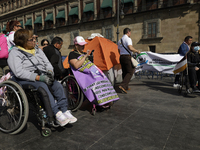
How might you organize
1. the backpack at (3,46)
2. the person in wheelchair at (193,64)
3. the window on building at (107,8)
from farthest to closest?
A: the window on building at (107,8) → the person in wheelchair at (193,64) → the backpack at (3,46)

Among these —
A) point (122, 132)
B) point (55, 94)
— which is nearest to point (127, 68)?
point (122, 132)

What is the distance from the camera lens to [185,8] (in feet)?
52.6

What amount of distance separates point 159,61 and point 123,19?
14.8 metres

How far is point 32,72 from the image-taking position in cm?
231

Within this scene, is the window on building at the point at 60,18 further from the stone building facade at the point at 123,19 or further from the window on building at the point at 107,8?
the window on building at the point at 107,8

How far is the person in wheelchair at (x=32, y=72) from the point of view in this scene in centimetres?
217

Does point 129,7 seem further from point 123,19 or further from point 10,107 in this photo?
point 10,107

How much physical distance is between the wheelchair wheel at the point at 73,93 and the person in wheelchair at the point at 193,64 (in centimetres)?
310

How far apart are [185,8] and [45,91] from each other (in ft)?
59.7

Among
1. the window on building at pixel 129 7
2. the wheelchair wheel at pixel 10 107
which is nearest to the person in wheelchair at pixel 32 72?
the wheelchair wheel at pixel 10 107

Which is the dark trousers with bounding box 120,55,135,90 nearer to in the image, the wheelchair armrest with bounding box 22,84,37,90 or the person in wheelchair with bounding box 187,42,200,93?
the person in wheelchair with bounding box 187,42,200,93

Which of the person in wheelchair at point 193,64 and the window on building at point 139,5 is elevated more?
the window on building at point 139,5

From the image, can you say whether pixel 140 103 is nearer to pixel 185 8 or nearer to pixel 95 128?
pixel 95 128

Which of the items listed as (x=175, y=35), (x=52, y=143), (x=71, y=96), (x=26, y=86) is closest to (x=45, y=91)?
(x=26, y=86)
